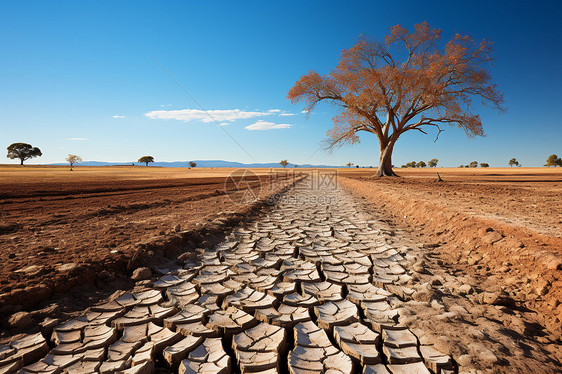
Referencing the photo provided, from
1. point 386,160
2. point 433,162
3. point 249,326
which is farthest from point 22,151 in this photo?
point 433,162

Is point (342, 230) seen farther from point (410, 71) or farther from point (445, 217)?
point (410, 71)

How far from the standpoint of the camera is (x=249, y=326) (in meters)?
1.94

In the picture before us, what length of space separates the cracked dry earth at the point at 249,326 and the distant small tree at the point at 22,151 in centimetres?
8115

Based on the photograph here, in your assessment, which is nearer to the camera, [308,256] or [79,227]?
[308,256]

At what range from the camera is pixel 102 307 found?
2.12m

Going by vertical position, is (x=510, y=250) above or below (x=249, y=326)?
above

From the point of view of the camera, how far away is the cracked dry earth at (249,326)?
5.10 ft

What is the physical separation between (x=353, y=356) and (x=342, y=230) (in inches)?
130

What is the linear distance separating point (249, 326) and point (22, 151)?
8272 cm

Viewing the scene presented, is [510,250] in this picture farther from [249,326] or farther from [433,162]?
[433,162]

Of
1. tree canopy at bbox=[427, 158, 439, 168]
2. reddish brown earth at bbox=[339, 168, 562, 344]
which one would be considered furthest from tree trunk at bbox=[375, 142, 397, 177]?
tree canopy at bbox=[427, 158, 439, 168]

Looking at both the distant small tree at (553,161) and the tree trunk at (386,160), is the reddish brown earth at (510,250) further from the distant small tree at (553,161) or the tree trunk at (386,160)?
the distant small tree at (553,161)

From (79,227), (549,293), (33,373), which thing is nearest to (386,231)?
(549,293)

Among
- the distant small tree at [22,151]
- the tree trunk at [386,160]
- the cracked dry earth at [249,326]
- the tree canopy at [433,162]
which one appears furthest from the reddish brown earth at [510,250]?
the tree canopy at [433,162]
